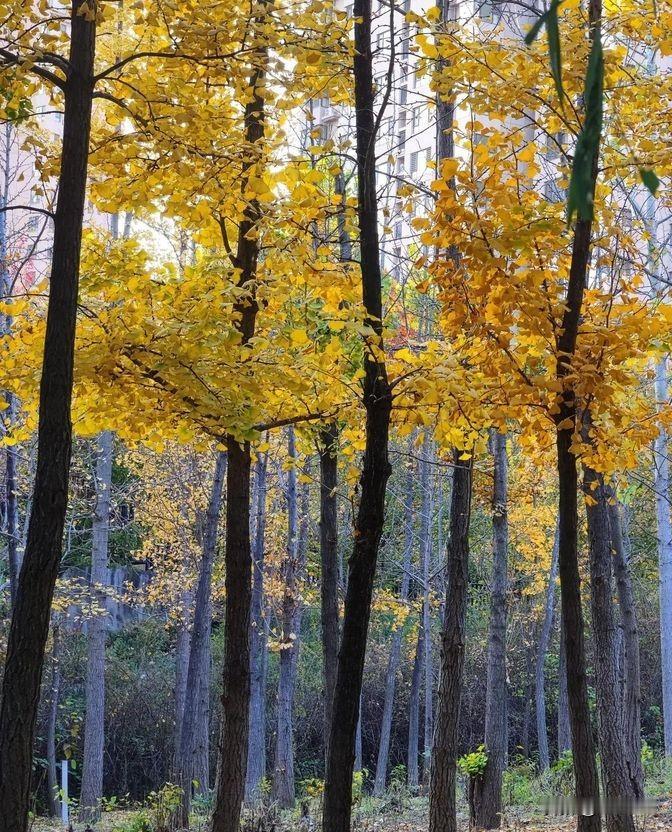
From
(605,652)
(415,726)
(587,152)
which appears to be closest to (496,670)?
(605,652)

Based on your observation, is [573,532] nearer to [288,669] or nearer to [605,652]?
[605,652]

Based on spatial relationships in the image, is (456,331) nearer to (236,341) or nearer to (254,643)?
(236,341)

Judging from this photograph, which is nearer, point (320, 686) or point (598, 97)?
point (598, 97)

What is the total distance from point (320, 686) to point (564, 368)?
2147cm

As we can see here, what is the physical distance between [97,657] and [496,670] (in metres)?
8.31

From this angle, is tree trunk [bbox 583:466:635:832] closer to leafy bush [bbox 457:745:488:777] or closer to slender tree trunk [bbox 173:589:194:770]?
leafy bush [bbox 457:745:488:777]

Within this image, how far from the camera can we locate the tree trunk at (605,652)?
277 inches

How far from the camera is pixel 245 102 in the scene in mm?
6234

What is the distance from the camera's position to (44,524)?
4793mm

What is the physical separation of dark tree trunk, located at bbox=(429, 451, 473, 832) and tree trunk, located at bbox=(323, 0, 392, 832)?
2.41 m

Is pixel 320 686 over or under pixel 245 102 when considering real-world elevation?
under

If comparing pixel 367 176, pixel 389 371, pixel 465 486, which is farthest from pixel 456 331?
pixel 465 486

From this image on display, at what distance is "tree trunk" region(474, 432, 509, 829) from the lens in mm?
9602

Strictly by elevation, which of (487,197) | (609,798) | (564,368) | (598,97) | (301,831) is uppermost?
(487,197)
